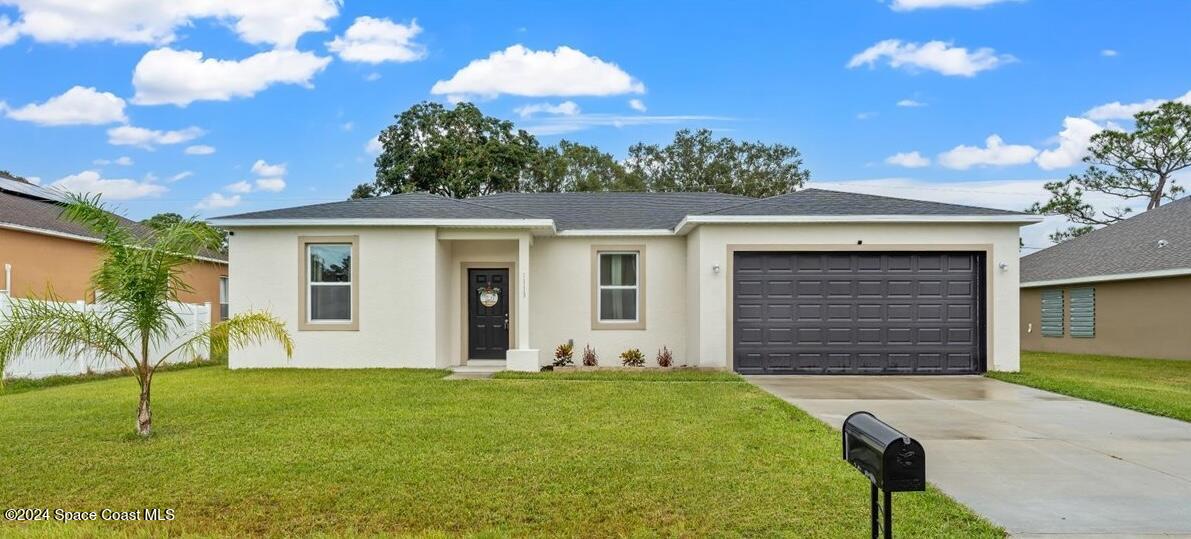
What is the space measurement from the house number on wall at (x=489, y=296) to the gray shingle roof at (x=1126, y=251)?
568 inches

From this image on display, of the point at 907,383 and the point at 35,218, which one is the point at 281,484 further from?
the point at 35,218

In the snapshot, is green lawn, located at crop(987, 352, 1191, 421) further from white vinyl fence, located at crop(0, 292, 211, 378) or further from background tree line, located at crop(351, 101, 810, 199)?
background tree line, located at crop(351, 101, 810, 199)

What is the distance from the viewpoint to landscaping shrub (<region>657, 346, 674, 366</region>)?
14625mm

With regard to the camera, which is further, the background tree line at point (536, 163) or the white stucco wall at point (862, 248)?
the background tree line at point (536, 163)

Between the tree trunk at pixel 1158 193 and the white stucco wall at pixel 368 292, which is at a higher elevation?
the tree trunk at pixel 1158 193

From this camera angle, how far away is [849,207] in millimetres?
13953

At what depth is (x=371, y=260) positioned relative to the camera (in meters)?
14.0

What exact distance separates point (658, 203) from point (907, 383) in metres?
7.39

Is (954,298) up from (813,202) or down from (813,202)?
down

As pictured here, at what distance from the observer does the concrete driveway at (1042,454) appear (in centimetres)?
470

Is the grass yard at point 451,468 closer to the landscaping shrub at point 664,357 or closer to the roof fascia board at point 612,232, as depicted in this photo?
the landscaping shrub at point 664,357

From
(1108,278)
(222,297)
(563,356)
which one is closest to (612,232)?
(563,356)

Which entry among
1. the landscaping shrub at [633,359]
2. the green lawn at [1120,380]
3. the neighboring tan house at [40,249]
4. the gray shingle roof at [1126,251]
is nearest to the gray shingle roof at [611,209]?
the landscaping shrub at [633,359]

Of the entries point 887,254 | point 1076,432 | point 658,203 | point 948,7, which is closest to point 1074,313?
point 948,7
